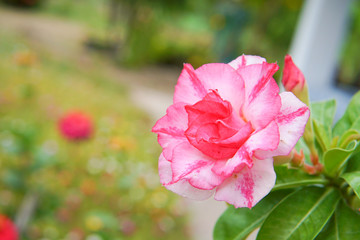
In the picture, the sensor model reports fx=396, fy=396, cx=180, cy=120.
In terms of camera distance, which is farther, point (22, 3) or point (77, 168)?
Answer: point (22, 3)

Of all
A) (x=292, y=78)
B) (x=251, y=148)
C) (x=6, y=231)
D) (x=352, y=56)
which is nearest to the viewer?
(x=251, y=148)

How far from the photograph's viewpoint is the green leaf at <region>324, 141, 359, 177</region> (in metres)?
0.37

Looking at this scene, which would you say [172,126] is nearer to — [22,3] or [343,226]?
[343,226]

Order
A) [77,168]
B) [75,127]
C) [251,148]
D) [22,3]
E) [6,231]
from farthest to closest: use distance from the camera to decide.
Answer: [22,3]
[77,168]
[75,127]
[6,231]
[251,148]

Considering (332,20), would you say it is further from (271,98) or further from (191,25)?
(191,25)

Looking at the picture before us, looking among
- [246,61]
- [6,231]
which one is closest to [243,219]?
[246,61]

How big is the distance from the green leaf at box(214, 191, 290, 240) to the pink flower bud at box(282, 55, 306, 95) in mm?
110

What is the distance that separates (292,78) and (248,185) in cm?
15

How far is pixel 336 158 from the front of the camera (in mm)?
385

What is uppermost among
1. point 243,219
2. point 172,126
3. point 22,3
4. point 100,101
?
point 172,126

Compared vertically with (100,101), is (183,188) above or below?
above

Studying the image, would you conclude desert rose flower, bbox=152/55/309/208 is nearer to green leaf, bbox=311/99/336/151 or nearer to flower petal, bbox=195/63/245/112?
flower petal, bbox=195/63/245/112

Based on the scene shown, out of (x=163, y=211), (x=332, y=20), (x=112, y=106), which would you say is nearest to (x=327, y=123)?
(x=332, y=20)

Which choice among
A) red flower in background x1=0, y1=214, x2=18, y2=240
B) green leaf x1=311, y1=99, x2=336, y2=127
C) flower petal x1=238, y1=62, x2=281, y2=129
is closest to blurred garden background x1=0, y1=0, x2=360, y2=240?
red flower in background x1=0, y1=214, x2=18, y2=240
